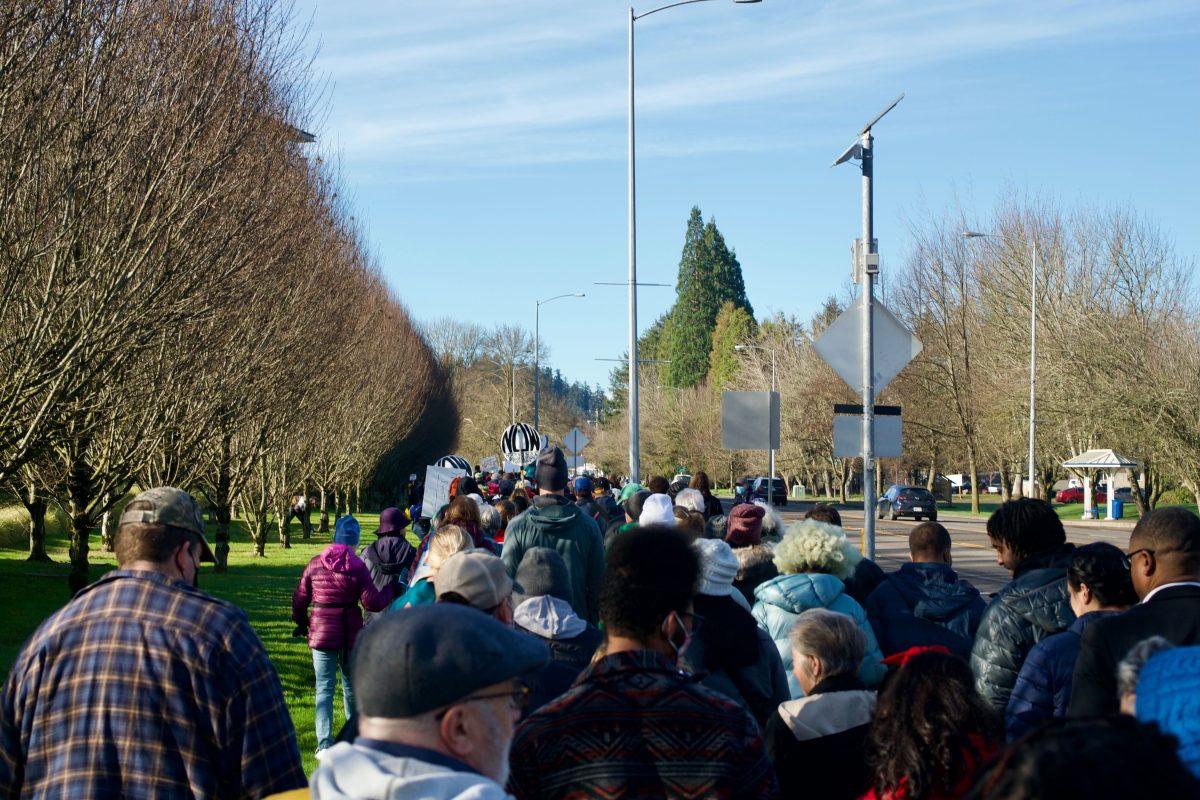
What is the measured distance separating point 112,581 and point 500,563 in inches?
58.5

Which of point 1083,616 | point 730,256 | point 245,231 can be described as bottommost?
point 1083,616

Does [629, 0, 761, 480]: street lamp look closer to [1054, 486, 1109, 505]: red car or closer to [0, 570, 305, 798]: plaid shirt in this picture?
[0, 570, 305, 798]: plaid shirt

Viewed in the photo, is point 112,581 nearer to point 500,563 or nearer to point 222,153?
point 500,563

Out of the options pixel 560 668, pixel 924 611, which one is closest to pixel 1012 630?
pixel 924 611

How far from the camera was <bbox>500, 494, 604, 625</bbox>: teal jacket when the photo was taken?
8578mm

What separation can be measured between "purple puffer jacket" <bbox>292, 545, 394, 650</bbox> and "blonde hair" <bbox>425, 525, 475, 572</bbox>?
2127 millimetres

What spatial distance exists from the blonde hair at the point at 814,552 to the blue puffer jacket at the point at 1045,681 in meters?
1.54

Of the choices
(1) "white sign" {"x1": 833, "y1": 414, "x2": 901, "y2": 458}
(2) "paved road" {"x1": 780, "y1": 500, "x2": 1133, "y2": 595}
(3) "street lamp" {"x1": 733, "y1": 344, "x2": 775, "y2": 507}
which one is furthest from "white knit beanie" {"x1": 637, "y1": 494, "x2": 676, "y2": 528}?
(2) "paved road" {"x1": 780, "y1": 500, "x2": 1133, "y2": 595}

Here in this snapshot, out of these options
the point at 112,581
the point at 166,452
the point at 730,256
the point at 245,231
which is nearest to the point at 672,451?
the point at 730,256

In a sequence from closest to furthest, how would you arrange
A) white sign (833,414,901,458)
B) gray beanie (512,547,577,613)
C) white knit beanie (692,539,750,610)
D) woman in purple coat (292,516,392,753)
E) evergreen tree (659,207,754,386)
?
white knit beanie (692,539,750,610)
gray beanie (512,547,577,613)
woman in purple coat (292,516,392,753)
white sign (833,414,901,458)
evergreen tree (659,207,754,386)

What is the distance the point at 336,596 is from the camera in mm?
8930

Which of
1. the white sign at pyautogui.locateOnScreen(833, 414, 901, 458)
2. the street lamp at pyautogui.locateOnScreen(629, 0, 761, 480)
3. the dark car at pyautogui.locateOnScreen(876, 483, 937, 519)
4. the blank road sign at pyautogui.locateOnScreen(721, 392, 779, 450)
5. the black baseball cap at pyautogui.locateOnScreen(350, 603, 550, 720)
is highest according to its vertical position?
the street lamp at pyautogui.locateOnScreen(629, 0, 761, 480)

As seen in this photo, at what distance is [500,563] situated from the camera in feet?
15.5

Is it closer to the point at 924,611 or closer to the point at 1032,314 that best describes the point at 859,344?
the point at 924,611
